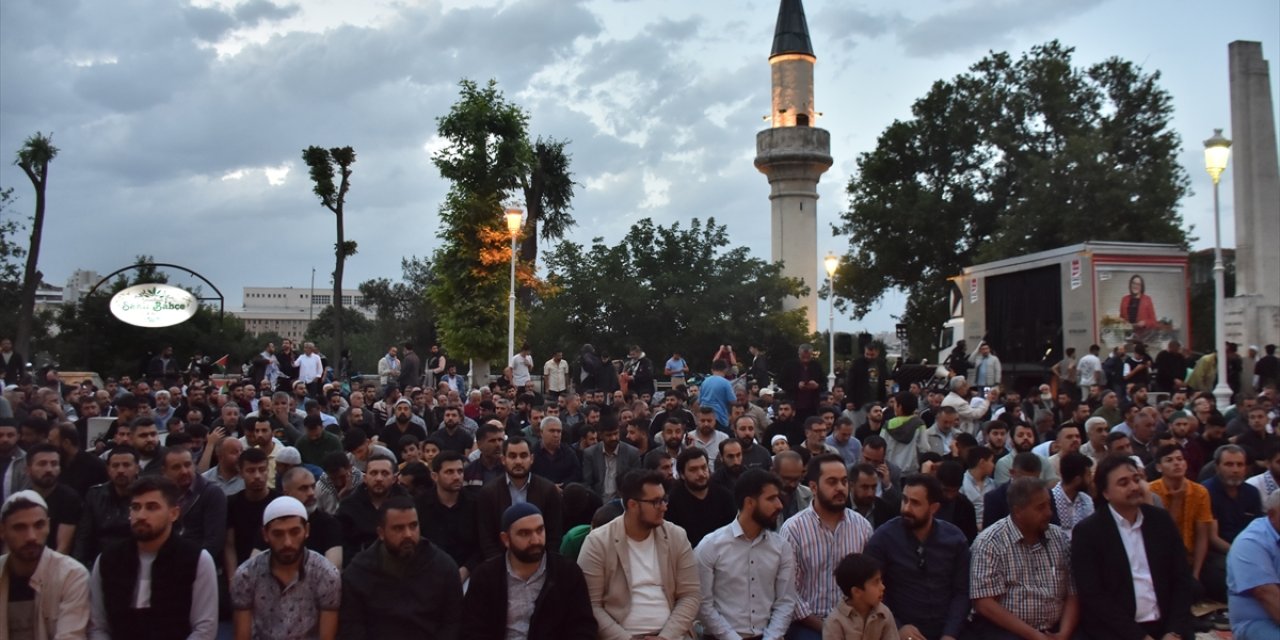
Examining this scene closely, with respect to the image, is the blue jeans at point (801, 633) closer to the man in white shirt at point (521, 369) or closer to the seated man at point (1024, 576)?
the seated man at point (1024, 576)

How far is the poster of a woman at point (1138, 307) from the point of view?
2244 cm

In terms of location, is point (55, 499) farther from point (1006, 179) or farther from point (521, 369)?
point (1006, 179)

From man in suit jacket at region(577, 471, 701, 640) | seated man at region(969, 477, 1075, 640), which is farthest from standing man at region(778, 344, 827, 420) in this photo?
man in suit jacket at region(577, 471, 701, 640)

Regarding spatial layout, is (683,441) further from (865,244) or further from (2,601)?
(865,244)

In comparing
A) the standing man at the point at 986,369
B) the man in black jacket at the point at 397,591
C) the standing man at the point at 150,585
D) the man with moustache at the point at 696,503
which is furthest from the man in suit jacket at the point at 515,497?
the standing man at the point at 986,369

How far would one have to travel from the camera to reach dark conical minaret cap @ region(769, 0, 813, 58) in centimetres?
5259

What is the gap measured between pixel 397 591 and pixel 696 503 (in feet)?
8.47

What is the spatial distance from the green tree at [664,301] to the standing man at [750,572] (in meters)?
29.4

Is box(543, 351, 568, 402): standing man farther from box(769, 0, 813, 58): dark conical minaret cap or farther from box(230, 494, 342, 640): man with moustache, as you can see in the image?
box(769, 0, 813, 58): dark conical minaret cap

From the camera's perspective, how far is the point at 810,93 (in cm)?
5294

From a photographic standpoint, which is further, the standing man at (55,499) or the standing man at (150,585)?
the standing man at (55,499)

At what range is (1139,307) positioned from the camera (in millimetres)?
22578

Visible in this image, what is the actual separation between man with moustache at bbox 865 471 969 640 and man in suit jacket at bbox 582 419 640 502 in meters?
4.16

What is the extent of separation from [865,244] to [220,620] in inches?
1630
